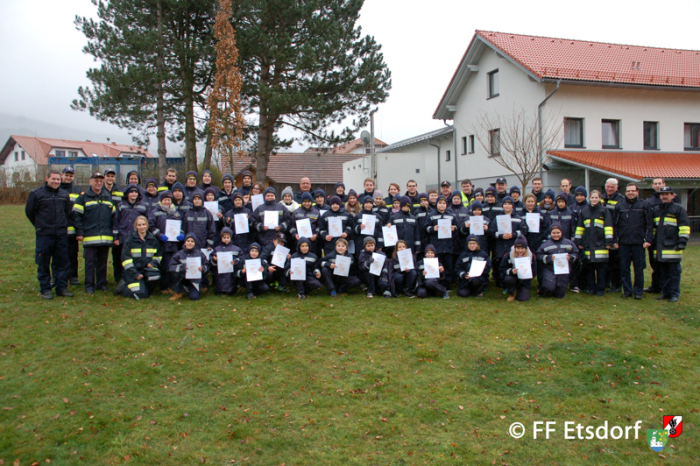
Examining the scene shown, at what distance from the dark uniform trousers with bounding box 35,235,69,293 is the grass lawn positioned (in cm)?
41

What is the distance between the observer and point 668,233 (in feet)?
28.6

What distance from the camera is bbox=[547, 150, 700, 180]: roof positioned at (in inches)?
737

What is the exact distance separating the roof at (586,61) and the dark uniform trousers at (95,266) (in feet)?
58.7

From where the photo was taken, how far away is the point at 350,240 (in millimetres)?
9695

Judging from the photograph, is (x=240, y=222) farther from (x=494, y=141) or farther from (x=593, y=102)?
(x=593, y=102)

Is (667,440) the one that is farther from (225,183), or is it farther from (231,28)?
(231,28)

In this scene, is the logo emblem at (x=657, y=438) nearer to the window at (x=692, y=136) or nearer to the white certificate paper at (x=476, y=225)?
the white certificate paper at (x=476, y=225)

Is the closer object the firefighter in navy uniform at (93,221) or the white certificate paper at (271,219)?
the firefighter in navy uniform at (93,221)

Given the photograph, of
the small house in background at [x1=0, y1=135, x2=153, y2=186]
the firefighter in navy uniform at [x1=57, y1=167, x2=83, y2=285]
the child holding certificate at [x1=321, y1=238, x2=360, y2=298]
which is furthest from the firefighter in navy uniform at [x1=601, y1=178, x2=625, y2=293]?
the small house in background at [x1=0, y1=135, x2=153, y2=186]

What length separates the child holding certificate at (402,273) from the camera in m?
9.30

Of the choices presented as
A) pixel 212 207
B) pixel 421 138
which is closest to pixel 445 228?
pixel 212 207

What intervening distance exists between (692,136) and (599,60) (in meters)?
5.88

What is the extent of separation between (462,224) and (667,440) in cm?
576

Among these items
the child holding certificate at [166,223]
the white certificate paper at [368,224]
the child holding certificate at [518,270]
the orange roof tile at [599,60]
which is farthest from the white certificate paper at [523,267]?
the orange roof tile at [599,60]
